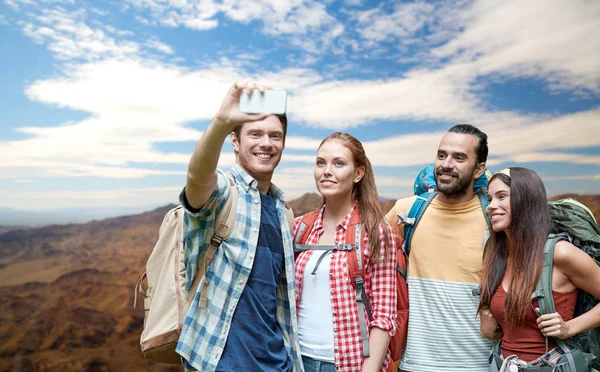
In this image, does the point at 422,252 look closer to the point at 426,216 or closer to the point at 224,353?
the point at 426,216

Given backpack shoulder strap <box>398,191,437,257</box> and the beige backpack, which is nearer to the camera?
the beige backpack

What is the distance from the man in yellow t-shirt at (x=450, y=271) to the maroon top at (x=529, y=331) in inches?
12.7

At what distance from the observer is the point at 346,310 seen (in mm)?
2957

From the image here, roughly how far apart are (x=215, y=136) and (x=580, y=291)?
260 cm

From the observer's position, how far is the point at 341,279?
2988 millimetres

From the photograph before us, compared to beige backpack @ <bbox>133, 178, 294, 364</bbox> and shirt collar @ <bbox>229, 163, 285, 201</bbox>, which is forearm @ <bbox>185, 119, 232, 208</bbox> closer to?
beige backpack @ <bbox>133, 178, 294, 364</bbox>

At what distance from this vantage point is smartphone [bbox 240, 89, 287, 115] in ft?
7.40

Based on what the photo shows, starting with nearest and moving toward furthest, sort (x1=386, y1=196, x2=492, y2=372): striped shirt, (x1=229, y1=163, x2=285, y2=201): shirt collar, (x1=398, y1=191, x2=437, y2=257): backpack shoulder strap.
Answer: (x1=229, y1=163, x2=285, y2=201): shirt collar → (x1=386, y1=196, x2=492, y2=372): striped shirt → (x1=398, y1=191, x2=437, y2=257): backpack shoulder strap

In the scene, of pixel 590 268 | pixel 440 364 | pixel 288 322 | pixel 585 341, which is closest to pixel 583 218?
pixel 590 268

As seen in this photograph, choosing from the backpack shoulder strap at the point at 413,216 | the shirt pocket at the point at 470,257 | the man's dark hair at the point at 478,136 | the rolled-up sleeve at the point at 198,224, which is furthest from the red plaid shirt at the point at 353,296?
the man's dark hair at the point at 478,136

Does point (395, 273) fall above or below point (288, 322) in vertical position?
above

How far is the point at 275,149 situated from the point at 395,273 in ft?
3.99

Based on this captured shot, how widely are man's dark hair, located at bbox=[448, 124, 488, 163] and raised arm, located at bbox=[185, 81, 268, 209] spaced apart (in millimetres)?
2173

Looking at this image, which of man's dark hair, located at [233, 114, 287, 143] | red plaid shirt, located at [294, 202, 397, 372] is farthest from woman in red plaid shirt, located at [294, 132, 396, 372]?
man's dark hair, located at [233, 114, 287, 143]
